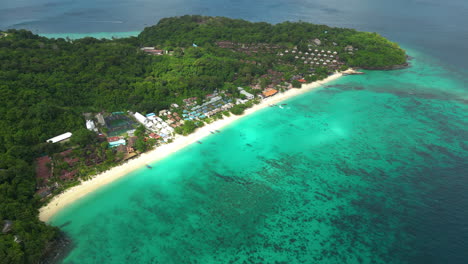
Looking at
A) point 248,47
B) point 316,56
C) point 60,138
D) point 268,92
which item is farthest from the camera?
point 248,47

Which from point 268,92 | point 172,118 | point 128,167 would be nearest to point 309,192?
point 128,167

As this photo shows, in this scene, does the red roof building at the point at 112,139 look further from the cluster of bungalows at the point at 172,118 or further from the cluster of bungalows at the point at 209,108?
the cluster of bungalows at the point at 209,108

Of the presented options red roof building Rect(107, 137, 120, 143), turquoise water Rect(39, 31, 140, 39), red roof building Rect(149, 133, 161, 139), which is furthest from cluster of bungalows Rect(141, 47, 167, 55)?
red roof building Rect(107, 137, 120, 143)

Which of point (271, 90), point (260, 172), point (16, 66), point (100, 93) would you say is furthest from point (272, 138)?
point (16, 66)

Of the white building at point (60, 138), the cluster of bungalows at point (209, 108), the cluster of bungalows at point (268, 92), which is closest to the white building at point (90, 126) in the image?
the white building at point (60, 138)

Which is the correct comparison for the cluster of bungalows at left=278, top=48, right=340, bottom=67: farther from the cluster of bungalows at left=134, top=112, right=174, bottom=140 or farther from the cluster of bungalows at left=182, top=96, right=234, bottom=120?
the cluster of bungalows at left=134, top=112, right=174, bottom=140

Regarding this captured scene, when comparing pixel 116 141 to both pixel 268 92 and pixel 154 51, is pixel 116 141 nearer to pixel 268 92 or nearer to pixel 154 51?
pixel 268 92

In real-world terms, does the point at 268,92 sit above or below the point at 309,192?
above
